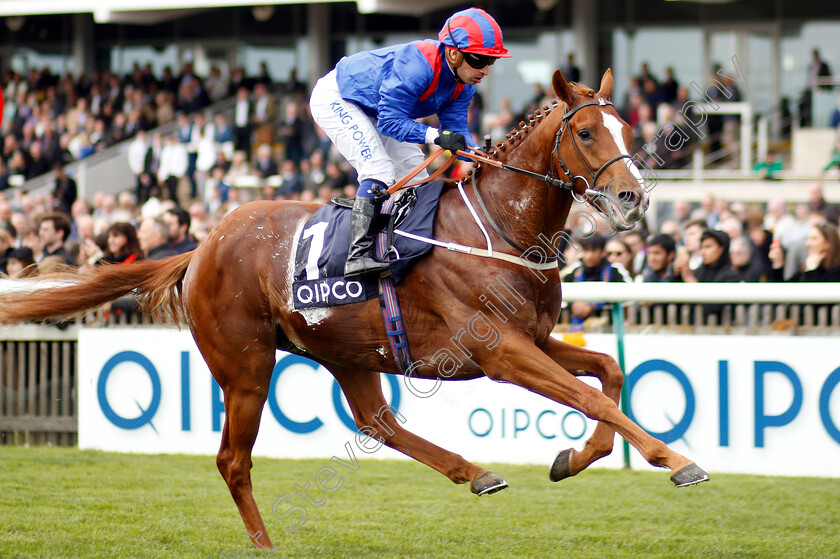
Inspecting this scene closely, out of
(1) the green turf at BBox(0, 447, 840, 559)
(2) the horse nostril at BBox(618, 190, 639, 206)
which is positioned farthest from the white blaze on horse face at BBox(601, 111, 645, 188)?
(1) the green turf at BBox(0, 447, 840, 559)

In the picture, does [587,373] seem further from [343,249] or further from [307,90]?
[307,90]

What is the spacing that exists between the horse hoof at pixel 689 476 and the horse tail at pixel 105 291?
266cm

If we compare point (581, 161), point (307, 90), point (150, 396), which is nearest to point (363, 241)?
point (581, 161)

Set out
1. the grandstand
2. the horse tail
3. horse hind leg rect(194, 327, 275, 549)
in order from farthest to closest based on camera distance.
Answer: the grandstand
the horse tail
horse hind leg rect(194, 327, 275, 549)

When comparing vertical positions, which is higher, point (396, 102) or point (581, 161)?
point (396, 102)

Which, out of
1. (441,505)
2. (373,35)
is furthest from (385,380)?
(373,35)

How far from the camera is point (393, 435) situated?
187 inches

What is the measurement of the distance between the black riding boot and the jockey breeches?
19 centimetres

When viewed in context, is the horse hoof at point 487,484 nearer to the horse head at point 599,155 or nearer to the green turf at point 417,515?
the green turf at point 417,515

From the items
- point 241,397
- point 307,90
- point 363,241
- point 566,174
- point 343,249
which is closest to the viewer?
point 566,174

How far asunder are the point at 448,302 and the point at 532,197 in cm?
58

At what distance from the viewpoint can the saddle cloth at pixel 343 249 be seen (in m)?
4.31

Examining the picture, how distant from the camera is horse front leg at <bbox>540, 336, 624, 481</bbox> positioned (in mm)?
4121

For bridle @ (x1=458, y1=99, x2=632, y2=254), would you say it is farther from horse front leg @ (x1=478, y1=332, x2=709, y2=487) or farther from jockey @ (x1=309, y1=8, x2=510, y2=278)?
horse front leg @ (x1=478, y1=332, x2=709, y2=487)
